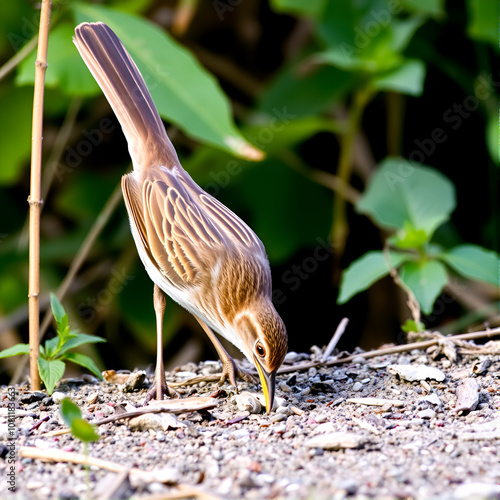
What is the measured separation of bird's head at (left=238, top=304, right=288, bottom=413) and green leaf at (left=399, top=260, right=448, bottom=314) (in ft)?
2.59

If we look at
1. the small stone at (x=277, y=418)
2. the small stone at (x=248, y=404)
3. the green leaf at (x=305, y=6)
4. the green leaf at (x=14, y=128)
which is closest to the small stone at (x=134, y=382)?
the small stone at (x=248, y=404)

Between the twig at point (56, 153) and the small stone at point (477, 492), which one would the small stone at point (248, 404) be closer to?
the small stone at point (477, 492)

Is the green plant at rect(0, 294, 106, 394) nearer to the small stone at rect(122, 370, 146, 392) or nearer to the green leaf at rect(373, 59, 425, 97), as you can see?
the small stone at rect(122, 370, 146, 392)

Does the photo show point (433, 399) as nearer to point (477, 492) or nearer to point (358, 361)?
point (358, 361)

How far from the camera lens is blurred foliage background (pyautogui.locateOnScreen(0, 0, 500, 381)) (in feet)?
17.1

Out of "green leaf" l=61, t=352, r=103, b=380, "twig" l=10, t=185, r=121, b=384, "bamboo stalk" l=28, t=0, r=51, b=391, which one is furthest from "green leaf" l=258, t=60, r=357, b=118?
"green leaf" l=61, t=352, r=103, b=380

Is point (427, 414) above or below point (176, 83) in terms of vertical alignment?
below

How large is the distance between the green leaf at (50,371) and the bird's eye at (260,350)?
81 centimetres

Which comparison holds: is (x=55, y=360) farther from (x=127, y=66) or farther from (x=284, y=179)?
(x=284, y=179)

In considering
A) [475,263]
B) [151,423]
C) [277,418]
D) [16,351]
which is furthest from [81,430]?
[475,263]

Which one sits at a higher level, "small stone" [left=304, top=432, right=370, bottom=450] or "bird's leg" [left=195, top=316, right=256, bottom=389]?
"small stone" [left=304, top=432, right=370, bottom=450]

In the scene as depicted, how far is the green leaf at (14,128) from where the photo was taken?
5.56 meters

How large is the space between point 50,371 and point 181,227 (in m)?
0.86

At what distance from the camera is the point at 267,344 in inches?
114
